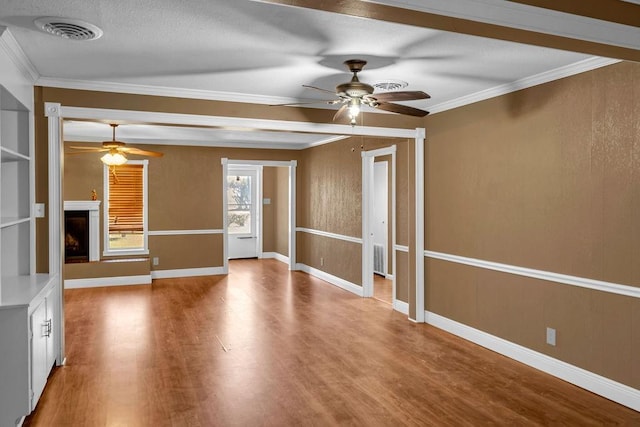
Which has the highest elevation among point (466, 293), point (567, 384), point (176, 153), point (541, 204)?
point (176, 153)

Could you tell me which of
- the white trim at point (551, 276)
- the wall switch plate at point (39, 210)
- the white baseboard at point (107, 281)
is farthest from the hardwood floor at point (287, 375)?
Answer: the white baseboard at point (107, 281)

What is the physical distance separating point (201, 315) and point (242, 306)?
0.64 m

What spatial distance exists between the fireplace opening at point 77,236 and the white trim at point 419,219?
18.6 feet

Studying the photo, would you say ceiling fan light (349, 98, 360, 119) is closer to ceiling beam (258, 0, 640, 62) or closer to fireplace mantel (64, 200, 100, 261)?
ceiling beam (258, 0, 640, 62)

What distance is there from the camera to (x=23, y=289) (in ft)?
11.4

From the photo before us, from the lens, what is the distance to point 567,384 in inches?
153

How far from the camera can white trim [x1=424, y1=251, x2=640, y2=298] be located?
3506mm

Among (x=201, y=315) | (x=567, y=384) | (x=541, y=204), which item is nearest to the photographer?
(x=567, y=384)

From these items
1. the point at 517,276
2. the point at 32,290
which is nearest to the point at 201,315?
the point at 32,290

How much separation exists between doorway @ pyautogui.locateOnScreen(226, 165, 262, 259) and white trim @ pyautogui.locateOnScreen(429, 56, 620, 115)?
21.2 feet

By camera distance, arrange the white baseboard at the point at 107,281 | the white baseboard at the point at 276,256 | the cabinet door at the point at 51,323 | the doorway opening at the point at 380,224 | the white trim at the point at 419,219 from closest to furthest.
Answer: the cabinet door at the point at 51,323 < the white trim at the point at 419,219 < the doorway opening at the point at 380,224 < the white baseboard at the point at 107,281 < the white baseboard at the point at 276,256

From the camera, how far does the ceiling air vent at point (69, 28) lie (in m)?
2.86

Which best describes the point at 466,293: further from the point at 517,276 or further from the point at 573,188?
the point at 573,188

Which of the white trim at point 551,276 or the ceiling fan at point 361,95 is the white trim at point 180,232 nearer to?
the white trim at point 551,276
